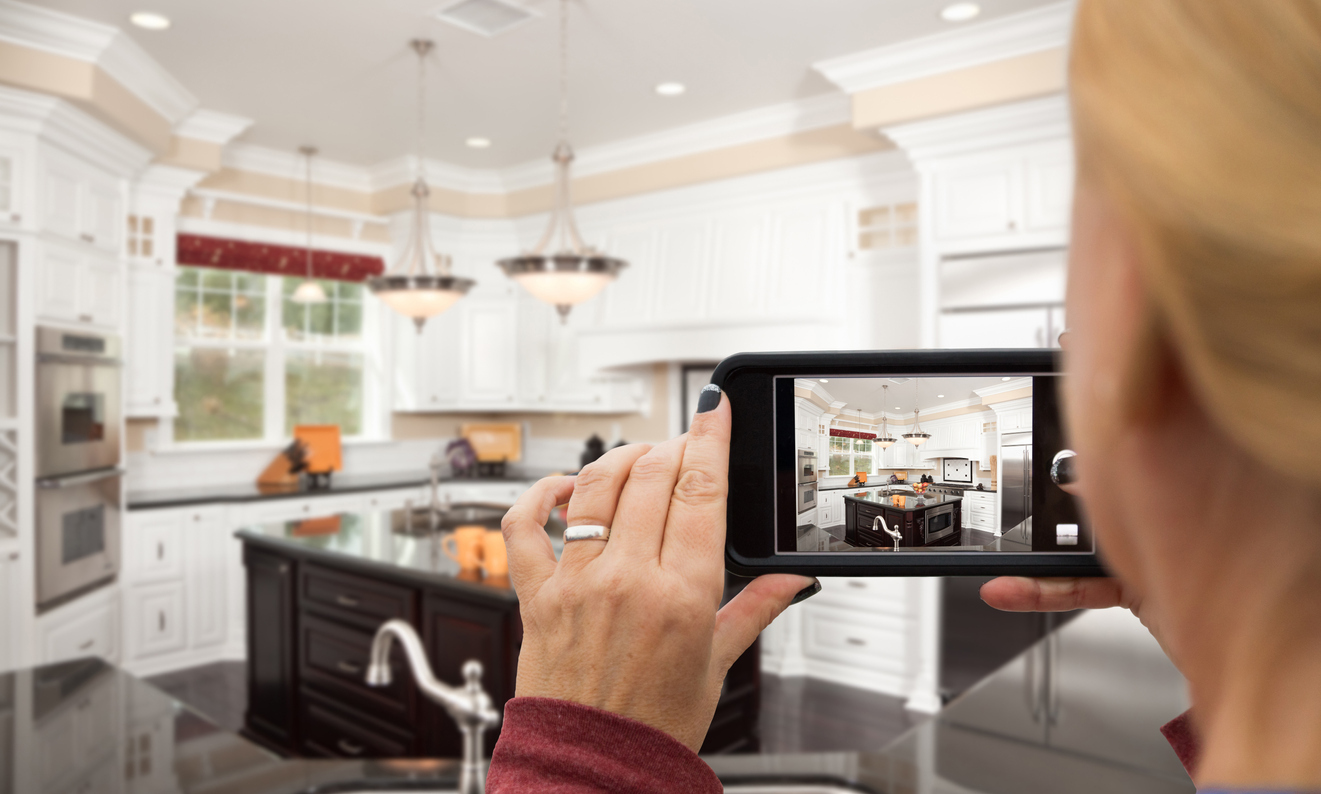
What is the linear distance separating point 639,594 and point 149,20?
3.72 meters

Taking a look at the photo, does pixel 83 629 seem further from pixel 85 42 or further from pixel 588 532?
pixel 588 532

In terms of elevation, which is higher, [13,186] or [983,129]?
[983,129]

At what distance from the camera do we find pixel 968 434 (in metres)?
0.57

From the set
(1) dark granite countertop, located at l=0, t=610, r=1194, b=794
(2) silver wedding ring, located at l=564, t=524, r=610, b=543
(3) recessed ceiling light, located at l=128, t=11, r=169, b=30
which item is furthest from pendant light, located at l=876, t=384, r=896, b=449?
(3) recessed ceiling light, located at l=128, t=11, r=169, b=30

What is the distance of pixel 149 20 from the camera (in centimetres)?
328

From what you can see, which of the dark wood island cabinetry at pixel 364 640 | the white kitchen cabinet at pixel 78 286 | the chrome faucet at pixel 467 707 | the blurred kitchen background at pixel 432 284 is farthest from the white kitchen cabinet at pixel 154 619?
the chrome faucet at pixel 467 707

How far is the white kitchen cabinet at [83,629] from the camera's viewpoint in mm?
3420

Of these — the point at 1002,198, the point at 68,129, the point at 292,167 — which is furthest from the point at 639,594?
the point at 292,167

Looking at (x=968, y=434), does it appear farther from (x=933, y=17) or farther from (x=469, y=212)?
(x=469, y=212)

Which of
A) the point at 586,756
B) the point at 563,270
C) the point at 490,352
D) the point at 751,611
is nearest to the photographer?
the point at 586,756

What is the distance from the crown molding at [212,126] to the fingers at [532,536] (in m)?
4.53

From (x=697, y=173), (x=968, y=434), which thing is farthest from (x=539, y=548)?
(x=697, y=173)

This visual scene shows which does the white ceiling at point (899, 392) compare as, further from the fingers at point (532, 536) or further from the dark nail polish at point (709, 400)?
the fingers at point (532, 536)

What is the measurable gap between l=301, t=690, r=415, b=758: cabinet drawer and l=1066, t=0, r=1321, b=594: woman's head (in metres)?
2.92
